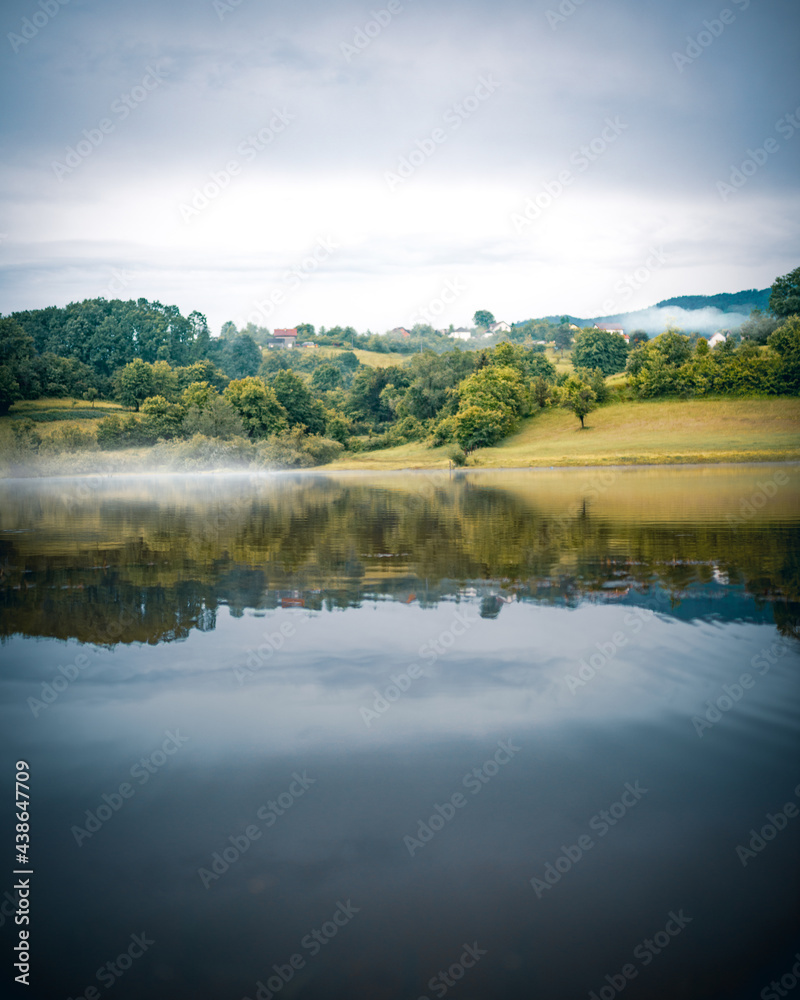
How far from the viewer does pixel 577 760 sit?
6.47 meters

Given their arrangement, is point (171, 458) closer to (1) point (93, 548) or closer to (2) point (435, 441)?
(2) point (435, 441)

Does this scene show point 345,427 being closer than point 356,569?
No

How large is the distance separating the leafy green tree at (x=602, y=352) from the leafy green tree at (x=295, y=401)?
6005cm

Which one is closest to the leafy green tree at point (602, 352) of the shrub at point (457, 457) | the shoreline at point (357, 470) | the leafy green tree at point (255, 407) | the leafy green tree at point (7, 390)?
the shrub at point (457, 457)

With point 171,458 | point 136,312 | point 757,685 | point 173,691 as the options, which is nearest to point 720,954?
point 757,685

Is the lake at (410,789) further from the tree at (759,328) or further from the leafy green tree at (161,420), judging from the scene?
the tree at (759,328)

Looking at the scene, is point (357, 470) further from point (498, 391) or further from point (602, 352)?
point (602, 352)

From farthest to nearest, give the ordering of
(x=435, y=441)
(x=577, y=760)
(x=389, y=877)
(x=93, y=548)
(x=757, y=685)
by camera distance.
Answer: (x=435, y=441) < (x=93, y=548) < (x=757, y=685) < (x=577, y=760) < (x=389, y=877)

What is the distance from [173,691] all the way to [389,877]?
4.60 metres

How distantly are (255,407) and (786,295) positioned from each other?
9430 cm

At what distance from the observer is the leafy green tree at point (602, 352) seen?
6043 inches

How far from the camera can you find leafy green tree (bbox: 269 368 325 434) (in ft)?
409

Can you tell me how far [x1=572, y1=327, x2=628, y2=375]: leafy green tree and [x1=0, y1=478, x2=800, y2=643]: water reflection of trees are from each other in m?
131

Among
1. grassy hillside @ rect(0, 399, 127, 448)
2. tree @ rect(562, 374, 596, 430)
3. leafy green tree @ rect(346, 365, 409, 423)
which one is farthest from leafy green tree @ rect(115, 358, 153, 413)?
tree @ rect(562, 374, 596, 430)
